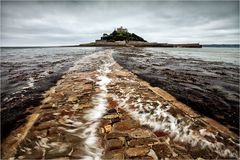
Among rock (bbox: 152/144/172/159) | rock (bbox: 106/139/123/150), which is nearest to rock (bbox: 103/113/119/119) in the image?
rock (bbox: 106/139/123/150)

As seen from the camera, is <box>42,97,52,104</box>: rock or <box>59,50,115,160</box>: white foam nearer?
<box>59,50,115,160</box>: white foam

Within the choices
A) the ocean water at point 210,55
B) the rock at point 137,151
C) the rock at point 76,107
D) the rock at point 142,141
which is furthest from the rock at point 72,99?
the ocean water at point 210,55

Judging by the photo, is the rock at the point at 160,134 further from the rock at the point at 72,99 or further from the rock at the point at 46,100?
the rock at the point at 46,100

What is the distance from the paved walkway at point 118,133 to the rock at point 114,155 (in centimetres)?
2

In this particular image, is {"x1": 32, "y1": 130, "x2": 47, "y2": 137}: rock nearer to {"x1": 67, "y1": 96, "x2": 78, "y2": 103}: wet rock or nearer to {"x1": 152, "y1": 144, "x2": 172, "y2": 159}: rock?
{"x1": 67, "y1": 96, "x2": 78, "y2": 103}: wet rock

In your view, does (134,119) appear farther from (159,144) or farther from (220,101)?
(220,101)

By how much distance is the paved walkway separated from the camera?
11.2 feet

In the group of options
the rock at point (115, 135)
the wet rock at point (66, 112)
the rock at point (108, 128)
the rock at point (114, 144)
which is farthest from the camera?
the wet rock at point (66, 112)

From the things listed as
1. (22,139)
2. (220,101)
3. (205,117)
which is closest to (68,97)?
(22,139)

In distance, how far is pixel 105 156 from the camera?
3.33 m

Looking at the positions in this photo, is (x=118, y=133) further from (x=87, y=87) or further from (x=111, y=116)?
(x=87, y=87)

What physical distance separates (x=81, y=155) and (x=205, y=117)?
3.68m

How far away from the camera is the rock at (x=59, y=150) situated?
3.34m

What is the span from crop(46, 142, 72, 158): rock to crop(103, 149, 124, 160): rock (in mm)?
759
